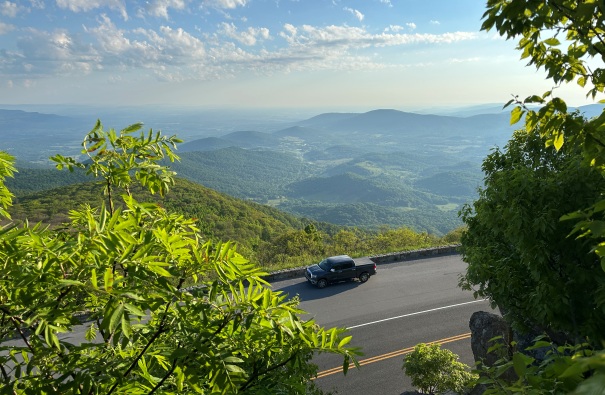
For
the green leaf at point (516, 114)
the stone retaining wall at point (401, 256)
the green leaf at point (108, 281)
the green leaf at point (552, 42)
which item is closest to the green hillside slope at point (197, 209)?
the stone retaining wall at point (401, 256)

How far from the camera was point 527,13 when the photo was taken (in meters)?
2.87

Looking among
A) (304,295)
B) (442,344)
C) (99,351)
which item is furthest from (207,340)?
(304,295)

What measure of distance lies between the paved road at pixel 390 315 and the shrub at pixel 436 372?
4.94 ft

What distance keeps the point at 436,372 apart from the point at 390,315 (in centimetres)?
602

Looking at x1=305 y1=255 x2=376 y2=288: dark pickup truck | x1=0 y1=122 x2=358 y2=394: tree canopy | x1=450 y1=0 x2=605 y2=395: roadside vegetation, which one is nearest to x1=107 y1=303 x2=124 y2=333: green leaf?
x1=0 y1=122 x2=358 y2=394: tree canopy

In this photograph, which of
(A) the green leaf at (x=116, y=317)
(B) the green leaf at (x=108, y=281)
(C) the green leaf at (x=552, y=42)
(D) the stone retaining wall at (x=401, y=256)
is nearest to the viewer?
(A) the green leaf at (x=116, y=317)

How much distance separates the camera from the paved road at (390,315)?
13023 mm

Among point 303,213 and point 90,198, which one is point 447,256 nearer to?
point 90,198

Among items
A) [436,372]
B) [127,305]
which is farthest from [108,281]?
[436,372]

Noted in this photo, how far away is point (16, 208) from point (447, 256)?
186 feet

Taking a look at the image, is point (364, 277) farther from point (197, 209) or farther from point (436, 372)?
point (197, 209)

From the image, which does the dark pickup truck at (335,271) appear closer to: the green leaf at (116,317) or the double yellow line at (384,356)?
the double yellow line at (384,356)

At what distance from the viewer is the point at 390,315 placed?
1705 centimetres

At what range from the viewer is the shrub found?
10.9m
